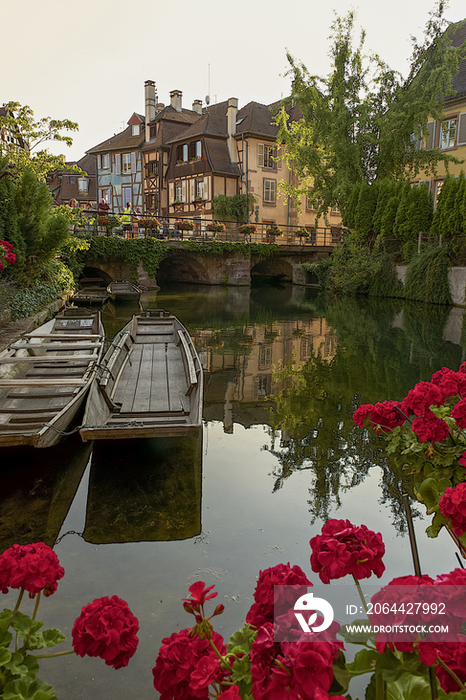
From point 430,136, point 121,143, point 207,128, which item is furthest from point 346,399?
point 121,143

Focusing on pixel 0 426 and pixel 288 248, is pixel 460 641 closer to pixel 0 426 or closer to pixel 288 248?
pixel 0 426

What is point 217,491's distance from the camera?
16.6ft

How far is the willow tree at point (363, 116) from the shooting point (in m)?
23.5

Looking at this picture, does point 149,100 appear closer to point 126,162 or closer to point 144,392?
point 126,162

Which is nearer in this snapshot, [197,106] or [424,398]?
[424,398]

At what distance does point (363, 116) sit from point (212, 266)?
12258mm

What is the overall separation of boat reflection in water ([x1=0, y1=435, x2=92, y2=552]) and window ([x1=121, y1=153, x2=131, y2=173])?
4262cm

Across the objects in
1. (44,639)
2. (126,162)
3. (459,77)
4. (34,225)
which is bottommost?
(44,639)

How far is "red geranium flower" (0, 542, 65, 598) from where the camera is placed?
5.40 ft

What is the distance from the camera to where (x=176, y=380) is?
24.3 ft

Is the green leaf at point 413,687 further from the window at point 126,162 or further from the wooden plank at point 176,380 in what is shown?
the window at point 126,162

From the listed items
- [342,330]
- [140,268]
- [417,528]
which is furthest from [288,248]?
[417,528]

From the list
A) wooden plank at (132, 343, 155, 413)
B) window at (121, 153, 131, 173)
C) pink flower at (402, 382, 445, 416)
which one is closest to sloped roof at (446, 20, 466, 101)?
wooden plank at (132, 343, 155, 413)

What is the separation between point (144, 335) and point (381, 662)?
9899 millimetres
